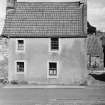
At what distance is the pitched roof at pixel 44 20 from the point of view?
29.2 m

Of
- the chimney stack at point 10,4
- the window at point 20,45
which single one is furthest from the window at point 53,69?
the chimney stack at point 10,4

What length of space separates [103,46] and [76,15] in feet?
90.6

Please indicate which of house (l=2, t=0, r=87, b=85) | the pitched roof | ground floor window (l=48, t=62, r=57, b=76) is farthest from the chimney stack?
ground floor window (l=48, t=62, r=57, b=76)

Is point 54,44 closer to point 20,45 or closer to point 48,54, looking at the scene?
point 48,54

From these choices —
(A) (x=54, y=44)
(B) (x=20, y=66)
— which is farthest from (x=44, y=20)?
(B) (x=20, y=66)

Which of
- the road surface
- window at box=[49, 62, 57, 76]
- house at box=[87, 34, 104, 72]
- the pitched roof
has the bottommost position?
the road surface

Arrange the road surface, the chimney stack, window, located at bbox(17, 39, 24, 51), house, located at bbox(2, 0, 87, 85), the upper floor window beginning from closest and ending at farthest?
the road surface
house, located at bbox(2, 0, 87, 85)
the upper floor window
window, located at bbox(17, 39, 24, 51)
the chimney stack

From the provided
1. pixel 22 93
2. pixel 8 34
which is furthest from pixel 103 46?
pixel 22 93

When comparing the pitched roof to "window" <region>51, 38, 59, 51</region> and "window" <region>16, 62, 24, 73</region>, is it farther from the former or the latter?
"window" <region>16, 62, 24, 73</region>

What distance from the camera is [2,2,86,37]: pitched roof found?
2920cm

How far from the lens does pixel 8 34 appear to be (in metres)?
29.2

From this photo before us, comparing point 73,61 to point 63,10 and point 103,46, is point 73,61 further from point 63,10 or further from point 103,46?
point 103,46

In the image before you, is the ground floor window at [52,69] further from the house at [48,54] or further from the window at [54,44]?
the window at [54,44]

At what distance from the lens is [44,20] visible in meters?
30.2
